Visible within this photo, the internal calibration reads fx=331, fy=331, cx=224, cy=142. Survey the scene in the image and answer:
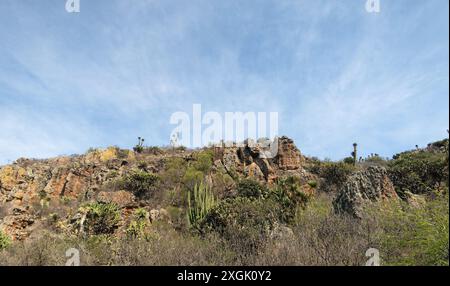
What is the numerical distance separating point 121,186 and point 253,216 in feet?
34.0

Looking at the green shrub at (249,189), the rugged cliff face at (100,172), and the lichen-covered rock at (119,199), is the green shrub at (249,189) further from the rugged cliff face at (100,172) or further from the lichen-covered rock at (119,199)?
the lichen-covered rock at (119,199)

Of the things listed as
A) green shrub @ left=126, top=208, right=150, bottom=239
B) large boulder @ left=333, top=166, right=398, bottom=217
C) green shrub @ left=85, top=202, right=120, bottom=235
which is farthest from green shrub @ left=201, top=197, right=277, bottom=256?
green shrub @ left=85, top=202, right=120, bottom=235

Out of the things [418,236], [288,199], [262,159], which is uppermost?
[262,159]

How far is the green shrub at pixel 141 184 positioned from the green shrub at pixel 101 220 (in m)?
3.98

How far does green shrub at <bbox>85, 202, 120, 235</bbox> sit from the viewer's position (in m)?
12.3

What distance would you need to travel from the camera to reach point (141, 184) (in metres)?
17.3

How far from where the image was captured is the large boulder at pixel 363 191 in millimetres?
8565

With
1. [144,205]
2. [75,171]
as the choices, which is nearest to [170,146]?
[75,171]

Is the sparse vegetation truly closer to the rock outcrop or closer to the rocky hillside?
the rocky hillside

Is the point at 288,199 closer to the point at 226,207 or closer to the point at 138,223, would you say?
the point at 226,207

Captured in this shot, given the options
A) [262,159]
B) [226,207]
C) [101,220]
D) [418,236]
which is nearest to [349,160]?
[262,159]

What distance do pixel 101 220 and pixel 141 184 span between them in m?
4.84

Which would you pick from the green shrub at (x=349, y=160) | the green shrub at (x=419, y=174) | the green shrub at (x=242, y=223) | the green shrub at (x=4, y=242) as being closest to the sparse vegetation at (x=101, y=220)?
the green shrub at (x=4, y=242)
